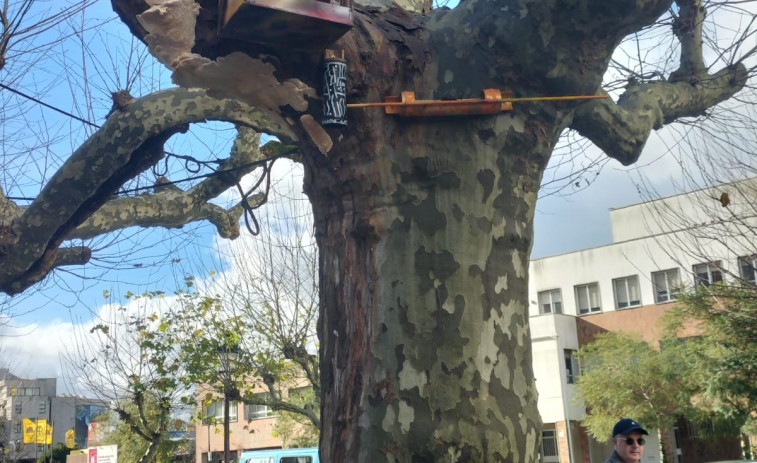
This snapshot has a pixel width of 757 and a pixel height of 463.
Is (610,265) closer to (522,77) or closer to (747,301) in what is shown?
(747,301)

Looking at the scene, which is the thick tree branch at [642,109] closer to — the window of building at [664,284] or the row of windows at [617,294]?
the row of windows at [617,294]

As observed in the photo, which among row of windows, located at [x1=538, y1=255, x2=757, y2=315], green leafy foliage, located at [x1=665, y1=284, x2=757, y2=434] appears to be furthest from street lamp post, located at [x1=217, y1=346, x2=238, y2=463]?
row of windows, located at [x1=538, y1=255, x2=757, y2=315]

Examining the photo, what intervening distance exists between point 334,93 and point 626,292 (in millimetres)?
29908

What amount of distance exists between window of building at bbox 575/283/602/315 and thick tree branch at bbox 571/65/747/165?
91.0ft

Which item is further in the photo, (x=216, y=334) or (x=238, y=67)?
(x=216, y=334)

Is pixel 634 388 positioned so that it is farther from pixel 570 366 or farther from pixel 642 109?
pixel 642 109

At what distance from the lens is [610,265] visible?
1220 inches

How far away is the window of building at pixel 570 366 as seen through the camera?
30.4m

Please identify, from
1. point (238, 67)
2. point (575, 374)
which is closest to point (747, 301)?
point (238, 67)

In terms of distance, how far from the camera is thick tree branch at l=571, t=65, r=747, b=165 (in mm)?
3742

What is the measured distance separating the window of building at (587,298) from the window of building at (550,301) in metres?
0.87

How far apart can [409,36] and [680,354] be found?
929 inches

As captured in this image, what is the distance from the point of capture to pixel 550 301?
109 feet

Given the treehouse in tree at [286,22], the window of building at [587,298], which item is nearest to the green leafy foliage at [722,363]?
the window of building at [587,298]
